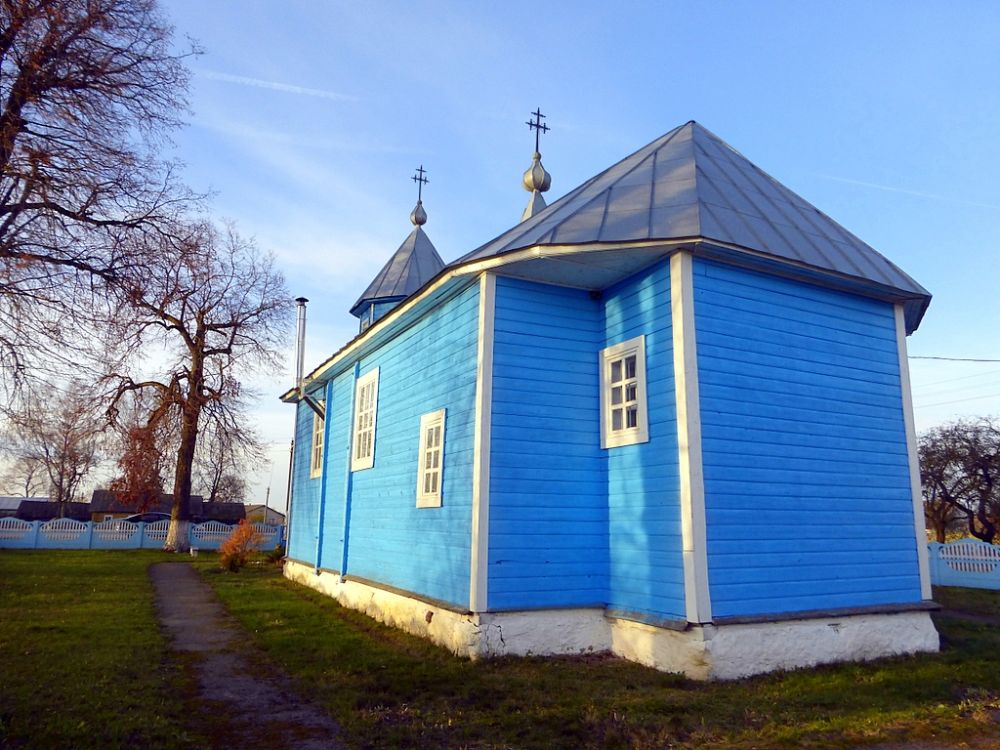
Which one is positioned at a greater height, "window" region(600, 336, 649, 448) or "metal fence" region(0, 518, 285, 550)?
"window" region(600, 336, 649, 448)

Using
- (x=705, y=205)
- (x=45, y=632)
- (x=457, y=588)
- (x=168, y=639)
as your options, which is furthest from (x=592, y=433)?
(x=45, y=632)

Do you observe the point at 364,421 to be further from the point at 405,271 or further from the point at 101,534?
the point at 101,534

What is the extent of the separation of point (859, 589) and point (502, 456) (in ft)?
13.5

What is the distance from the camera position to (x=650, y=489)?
7617 millimetres

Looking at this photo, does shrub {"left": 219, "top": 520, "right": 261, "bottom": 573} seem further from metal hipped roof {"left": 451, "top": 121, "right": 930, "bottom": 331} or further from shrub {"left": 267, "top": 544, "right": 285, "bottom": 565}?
metal hipped roof {"left": 451, "top": 121, "right": 930, "bottom": 331}

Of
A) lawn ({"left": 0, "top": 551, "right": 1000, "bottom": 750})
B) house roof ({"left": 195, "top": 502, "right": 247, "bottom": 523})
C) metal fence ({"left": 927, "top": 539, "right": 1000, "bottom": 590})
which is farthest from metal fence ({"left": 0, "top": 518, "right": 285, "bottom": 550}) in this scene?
house roof ({"left": 195, "top": 502, "right": 247, "bottom": 523})

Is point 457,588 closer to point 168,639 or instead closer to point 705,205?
point 168,639

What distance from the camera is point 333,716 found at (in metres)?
5.66

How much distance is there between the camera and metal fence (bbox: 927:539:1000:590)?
1658 cm

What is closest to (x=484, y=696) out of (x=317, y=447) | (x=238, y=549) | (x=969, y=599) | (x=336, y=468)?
(x=336, y=468)

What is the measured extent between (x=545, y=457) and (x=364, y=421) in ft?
17.7

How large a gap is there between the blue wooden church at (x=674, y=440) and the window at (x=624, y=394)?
0.02 metres

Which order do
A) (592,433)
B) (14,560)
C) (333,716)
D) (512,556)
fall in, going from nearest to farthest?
(333,716) < (512,556) < (592,433) < (14,560)

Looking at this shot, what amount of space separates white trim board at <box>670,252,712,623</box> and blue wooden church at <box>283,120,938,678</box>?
21 millimetres
